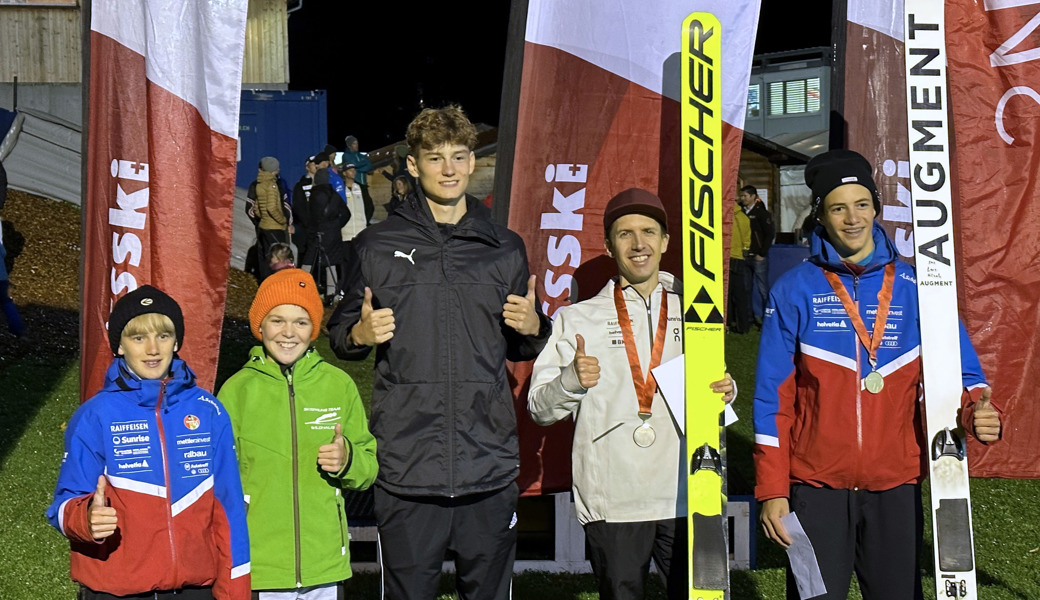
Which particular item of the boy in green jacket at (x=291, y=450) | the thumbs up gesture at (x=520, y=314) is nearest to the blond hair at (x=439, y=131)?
the thumbs up gesture at (x=520, y=314)

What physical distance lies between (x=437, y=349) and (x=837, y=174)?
134cm

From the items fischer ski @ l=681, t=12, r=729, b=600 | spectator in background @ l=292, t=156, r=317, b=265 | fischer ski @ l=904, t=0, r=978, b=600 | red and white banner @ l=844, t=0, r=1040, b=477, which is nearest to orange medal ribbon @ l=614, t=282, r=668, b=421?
fischer ski @ l=681, t=12, r=729, b=600

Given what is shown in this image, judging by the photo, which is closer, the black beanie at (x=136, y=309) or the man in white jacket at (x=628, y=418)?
the black beanie at (x=136, y=309)

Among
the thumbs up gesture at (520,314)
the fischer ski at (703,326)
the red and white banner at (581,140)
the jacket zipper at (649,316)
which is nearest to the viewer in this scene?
the thumbs up gesture at (520,314)

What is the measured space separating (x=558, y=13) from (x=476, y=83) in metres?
23.7

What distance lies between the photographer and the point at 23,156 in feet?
49.5

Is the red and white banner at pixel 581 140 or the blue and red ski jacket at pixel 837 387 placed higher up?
the red and white banner at pixel 581 140

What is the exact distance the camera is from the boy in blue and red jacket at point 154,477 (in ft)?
10.9

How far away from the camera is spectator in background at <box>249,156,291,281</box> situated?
44.0 ft

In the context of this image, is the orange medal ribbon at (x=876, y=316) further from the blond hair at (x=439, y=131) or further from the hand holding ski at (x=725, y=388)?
the blond hair at (x=439, y=131)

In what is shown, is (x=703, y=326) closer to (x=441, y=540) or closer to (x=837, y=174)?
(x=837, y=174)

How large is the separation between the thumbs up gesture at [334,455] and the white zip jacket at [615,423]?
643 mm

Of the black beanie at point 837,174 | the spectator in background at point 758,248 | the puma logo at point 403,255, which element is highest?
the spectator in background at point 758,248

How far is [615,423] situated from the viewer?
12.8 feet
